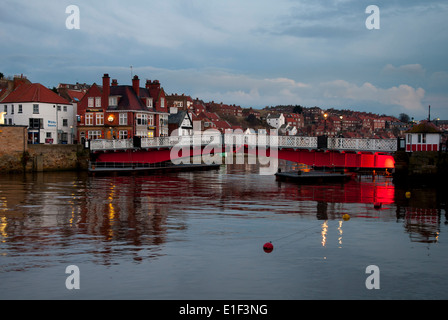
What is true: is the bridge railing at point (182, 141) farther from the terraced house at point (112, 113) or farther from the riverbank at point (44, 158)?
the terraced house at point (112, 113)

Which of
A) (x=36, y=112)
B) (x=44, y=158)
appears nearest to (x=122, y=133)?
(x=36, y=112)

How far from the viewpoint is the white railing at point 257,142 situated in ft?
177

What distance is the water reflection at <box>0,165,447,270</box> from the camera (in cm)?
2286

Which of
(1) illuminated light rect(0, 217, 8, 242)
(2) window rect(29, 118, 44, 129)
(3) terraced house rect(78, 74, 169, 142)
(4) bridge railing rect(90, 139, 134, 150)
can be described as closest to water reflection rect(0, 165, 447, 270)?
(1) illuminated light rect(0, 217, 8, 242)

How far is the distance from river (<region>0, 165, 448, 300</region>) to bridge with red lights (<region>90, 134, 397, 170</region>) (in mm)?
12651

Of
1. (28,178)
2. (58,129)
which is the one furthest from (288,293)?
(58,129)

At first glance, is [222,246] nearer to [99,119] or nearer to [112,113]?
[112,113]

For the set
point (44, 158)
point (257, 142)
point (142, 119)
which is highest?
point (142, 119)

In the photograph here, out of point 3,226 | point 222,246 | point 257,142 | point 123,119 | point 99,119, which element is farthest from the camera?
point 99,119

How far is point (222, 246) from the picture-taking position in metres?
22.6

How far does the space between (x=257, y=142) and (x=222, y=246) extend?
38.9m

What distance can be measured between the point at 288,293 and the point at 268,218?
1461 cm
